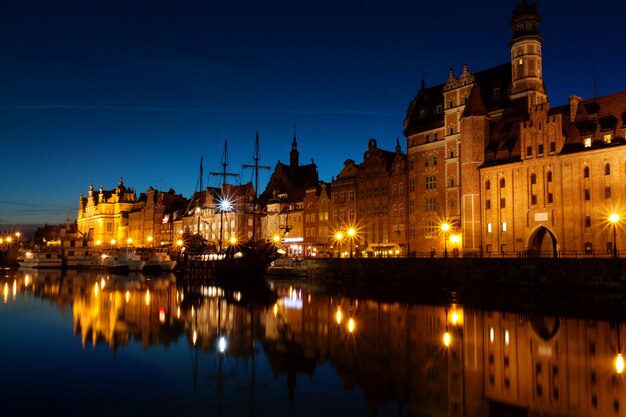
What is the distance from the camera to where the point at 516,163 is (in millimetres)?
57500

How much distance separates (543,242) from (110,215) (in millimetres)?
155537

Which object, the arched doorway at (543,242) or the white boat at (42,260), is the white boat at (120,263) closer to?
the white boat at (42,260)

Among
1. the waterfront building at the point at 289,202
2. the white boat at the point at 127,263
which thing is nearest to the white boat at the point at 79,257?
the white boat at the point at 127,263

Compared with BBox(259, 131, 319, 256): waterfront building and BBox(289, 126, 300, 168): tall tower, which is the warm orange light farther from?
BBox(289, 126, 300, 168): tall tower

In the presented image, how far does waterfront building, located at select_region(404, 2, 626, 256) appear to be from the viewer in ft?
167

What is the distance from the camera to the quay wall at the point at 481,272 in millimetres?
43031

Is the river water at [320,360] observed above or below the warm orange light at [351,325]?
below

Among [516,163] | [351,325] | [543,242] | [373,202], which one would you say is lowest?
[351,325]

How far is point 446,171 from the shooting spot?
67.2m

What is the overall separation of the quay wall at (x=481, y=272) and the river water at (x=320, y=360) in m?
7.11

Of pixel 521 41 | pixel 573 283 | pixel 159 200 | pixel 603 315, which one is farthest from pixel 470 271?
pixel 159 200

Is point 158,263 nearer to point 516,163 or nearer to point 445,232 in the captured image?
point 445,232

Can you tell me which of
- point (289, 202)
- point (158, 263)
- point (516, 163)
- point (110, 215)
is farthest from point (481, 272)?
point (110, 215)

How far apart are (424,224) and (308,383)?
55.0 meters
